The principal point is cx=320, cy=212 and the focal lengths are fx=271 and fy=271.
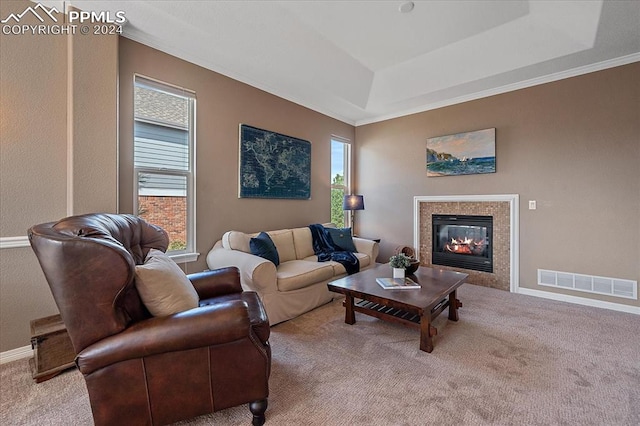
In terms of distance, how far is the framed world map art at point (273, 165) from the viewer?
3521 millimetres

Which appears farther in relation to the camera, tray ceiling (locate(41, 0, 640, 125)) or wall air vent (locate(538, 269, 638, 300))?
wall air vent (locate(538, 269, 638, 300))

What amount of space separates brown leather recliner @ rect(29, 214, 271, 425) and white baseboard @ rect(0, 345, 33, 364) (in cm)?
158

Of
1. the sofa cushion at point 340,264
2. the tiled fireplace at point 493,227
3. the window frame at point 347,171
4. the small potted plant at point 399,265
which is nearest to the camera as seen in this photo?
the small potted plant at point 399,265

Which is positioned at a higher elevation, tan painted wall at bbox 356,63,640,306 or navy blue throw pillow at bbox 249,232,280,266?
tan painted wall at bbox 356,63,640,306

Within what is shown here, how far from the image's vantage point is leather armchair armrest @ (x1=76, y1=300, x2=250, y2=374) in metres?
1.19

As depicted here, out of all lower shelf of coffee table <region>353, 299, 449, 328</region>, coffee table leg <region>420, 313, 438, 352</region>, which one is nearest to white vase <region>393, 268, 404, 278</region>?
lower shelf of coffee table <region>353, 299, 449, 328</region>

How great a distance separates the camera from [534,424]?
57.1 inches

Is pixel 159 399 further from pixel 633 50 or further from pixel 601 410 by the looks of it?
pixel 633 50

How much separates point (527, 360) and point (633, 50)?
3.44 metres

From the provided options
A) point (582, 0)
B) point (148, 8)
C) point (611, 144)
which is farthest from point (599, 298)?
point (148, 8)

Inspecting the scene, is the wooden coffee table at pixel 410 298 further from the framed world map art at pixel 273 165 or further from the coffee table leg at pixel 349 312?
the framed world map art at pixel 273 165

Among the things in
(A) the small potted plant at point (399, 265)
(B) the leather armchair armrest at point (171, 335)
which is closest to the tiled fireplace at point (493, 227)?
(A) the small potted plant at point (399, 265)

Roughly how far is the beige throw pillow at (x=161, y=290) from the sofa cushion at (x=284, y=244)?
1966 mm

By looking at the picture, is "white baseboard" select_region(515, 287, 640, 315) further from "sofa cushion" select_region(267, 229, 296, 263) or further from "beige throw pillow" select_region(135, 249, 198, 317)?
"beige throw pillow" select_region(135, 249, 198, 317)
